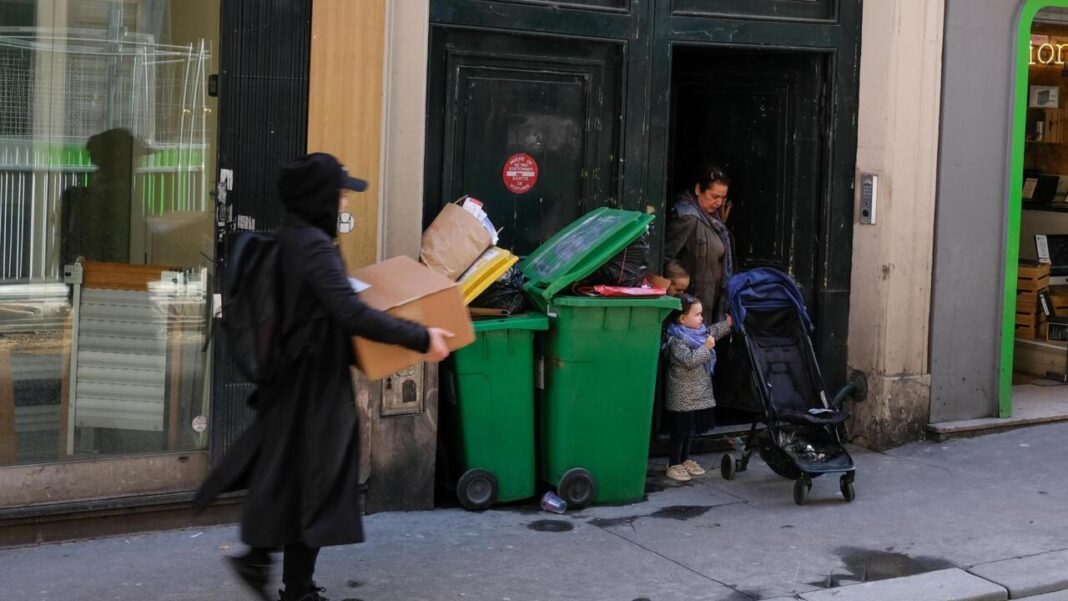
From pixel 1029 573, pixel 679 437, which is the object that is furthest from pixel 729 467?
pixel 1029 573

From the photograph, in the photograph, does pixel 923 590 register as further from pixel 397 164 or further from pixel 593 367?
pixel 397 164

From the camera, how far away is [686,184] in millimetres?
9852

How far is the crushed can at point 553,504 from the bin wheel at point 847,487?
158 cm

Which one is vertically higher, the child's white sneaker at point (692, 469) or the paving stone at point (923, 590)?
the child's white sneaker at point (692, 469)

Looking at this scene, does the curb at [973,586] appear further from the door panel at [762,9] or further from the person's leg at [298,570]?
the door panel at [762,9]

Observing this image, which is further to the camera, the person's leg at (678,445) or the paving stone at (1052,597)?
the person's leg at (678,445)

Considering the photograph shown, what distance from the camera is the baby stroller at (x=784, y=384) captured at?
766 cm

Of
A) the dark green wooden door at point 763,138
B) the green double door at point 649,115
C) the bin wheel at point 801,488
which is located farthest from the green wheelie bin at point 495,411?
the dark green wooden door at point 763,138

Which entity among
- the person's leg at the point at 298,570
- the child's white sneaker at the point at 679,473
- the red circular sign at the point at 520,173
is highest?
the red circular sign at the point at 520,173

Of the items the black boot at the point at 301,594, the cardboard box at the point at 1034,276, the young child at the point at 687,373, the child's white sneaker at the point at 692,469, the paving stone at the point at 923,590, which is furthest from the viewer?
the cardboard box at the point at 1034,276

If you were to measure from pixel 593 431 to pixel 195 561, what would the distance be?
2207 millimetres

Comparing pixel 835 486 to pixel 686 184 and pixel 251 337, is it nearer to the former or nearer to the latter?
pixel 686 184

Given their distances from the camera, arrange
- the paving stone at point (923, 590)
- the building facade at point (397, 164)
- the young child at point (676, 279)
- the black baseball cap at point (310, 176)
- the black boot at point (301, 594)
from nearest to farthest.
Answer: the black baseball cap at point (310, 176), the black boot at point (301, 594), the paving stone at point (923, 590), the building facade at point (397, 164), the young child at point (676, 279)

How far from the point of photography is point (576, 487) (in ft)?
24.2
